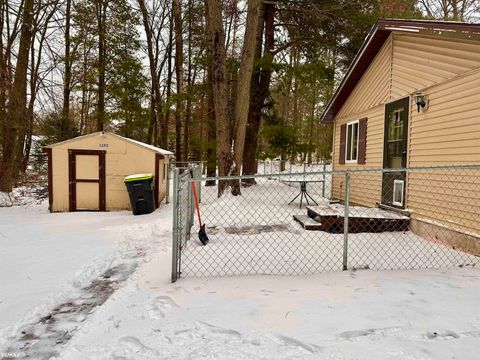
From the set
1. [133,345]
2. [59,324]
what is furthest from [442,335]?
[59,324]

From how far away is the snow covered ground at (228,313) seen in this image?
246cm

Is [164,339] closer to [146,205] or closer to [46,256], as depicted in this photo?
[46,256]

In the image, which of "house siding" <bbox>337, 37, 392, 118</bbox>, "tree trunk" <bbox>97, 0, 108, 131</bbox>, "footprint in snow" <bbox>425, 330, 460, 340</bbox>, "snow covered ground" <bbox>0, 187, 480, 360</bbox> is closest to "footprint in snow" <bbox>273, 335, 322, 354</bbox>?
"snow covered ground" <bbox>0, 187, 480, 360</bbox>

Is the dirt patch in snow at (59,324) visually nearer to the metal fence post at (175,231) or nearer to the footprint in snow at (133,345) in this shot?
the footprint in snow at (133,345)

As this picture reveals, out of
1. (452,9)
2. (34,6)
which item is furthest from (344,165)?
(452,9)

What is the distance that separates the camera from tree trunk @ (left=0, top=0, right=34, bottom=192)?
10781 mm

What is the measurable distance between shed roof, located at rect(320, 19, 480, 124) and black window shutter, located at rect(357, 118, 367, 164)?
136 centimetres

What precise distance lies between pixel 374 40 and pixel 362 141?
2534 millimetres

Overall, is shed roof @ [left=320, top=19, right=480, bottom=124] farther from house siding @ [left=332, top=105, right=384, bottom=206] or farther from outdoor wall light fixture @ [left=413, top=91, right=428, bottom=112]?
outdoor wall light fixture @ [left=413, top=91, right=428, bottom=112]

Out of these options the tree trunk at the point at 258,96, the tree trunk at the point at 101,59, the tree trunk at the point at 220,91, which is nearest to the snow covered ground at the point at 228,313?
the tree trunk at the point at 220,91

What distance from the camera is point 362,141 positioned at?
927 centimetres

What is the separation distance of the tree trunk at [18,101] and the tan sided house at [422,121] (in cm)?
1009

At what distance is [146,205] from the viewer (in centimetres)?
904

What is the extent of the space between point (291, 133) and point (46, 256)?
1060 cm
